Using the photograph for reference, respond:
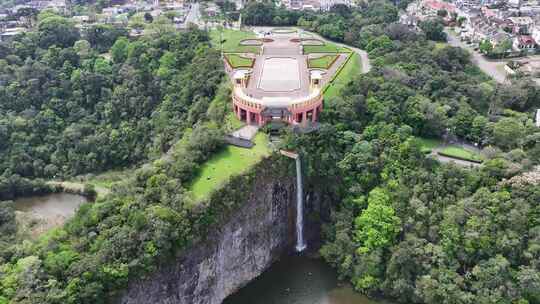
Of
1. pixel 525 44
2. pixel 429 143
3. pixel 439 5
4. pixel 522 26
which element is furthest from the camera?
pixel 439 5

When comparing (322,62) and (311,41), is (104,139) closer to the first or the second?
(322,62)

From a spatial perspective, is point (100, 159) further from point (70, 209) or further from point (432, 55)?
point (432, 55)

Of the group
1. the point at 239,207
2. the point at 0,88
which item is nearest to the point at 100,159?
the point at 0,88

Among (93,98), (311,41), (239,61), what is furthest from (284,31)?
(93,98)

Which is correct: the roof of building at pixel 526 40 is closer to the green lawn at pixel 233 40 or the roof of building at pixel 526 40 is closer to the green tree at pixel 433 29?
the green tree at pixel 433 29

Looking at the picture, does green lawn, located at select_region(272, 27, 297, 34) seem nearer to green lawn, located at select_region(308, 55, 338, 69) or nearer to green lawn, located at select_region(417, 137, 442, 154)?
green lawn, located at select_region(308, 55, 338, 69)

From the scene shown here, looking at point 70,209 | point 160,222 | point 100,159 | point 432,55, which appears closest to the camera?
point 160,222

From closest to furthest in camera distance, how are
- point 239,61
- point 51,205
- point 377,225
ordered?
point 377,225 → point 51,205 → point 239,61
